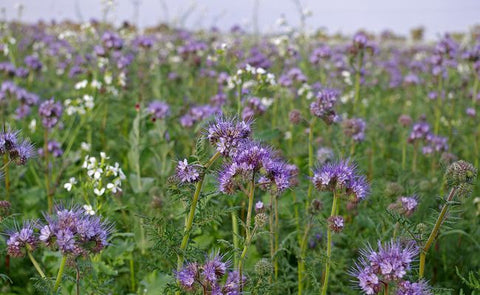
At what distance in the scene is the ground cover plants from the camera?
2.17 meters

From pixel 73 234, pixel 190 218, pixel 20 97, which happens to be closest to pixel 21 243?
pixel 73 234

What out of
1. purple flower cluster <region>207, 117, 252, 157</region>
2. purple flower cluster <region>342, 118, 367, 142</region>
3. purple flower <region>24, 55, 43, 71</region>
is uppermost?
purple flower cluster <region>207, 117, 252, 157</region>

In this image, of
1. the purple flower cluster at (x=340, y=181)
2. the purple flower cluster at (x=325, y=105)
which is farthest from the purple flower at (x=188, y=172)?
the purple flower cluster at (x=325, y=105)

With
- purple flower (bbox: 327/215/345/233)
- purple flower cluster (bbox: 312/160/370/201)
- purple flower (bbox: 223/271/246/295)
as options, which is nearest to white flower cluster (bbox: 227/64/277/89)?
purple flower cluster (bbox: 312/160/370/201)

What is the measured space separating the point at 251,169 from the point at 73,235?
744mm

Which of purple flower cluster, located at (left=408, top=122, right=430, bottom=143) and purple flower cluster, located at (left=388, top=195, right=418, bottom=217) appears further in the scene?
purple flower cluster, located at (left=408, top=122, right=430, bottom=143)

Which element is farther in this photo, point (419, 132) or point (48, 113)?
point (419, 132)

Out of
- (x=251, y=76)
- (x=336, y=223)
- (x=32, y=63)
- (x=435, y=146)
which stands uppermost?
(x=251, y=76)

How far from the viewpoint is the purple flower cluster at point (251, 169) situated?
2.17 meters

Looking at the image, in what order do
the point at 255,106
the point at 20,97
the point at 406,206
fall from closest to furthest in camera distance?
1. the point at 406,206
2. the point at 255,106
3. the point at 20,97

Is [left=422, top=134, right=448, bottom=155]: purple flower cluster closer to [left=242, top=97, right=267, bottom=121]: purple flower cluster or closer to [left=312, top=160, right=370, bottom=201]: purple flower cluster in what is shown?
[left=242, top=97, right=267, bottom=121]: purple flower cluster

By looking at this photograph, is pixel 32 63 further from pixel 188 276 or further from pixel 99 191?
pixel 188 276

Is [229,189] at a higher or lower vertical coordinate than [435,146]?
higher

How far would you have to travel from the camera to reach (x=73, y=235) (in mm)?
1979
